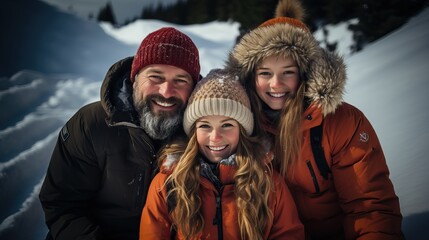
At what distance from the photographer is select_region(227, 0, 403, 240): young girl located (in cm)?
205

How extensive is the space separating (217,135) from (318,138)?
0.76 m

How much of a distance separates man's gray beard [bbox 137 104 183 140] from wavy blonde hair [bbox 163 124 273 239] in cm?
30

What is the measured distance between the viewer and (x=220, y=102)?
2.04 m

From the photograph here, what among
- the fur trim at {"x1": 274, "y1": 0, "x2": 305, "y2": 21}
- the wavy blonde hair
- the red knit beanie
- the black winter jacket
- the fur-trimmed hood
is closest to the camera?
the wavy blonde hair

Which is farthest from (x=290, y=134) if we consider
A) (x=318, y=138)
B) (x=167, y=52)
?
(x=167, y=52)

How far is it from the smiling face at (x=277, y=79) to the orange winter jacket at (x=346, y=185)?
0.24 m

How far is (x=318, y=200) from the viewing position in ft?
7.41

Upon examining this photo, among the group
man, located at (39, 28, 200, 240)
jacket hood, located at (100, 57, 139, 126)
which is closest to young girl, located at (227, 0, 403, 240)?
man, located at (39, 28, 200, 240)

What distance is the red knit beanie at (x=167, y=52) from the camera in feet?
7.67

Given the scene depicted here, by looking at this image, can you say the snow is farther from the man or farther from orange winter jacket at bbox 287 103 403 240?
the man

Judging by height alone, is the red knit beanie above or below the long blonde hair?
above

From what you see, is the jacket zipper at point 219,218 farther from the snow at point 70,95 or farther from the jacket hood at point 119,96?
the snow at point 70,95

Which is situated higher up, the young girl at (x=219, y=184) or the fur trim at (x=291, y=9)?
the fur trim at (x=291, y=9)

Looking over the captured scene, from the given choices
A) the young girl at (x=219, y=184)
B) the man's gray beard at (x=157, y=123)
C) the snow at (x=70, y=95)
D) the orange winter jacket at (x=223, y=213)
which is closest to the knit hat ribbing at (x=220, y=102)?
the young girl at (x=219, y=184)
